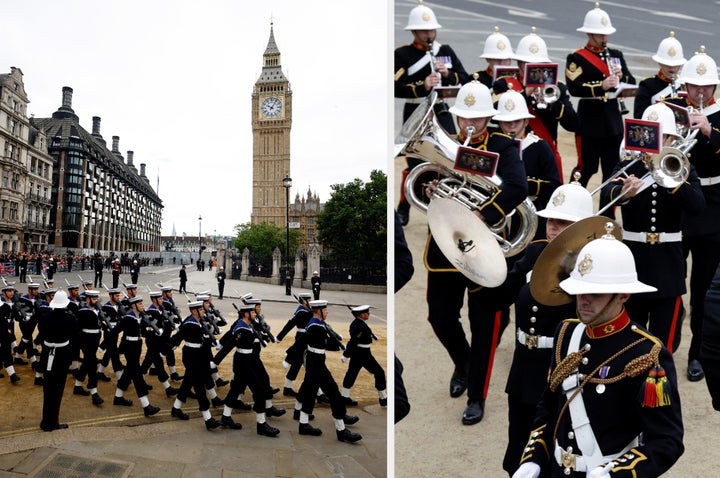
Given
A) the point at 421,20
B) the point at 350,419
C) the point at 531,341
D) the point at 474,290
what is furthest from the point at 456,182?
the point at 350,419

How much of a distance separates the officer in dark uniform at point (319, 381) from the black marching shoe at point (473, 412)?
4.87ft

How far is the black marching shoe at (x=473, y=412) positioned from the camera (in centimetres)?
390

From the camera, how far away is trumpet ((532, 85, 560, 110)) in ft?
15.4

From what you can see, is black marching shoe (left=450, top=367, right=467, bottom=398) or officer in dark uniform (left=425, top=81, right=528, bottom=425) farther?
black marching shoe (left=450, top=367, right=467, bottom=398)

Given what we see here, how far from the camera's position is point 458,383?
4184 mm

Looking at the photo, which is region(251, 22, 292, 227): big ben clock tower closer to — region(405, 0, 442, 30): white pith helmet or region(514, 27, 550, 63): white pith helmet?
region(405, 0, 442, 30): white pith helmet

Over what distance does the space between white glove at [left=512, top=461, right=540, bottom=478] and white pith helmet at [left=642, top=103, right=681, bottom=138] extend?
2417 millimetres

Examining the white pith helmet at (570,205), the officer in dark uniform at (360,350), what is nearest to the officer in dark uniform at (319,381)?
the officer in dark uniform at (360,350)

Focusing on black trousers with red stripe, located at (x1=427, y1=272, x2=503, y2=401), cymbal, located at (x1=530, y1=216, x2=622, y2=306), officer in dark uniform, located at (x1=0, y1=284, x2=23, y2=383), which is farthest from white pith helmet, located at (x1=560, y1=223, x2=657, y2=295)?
officer in dark uniform, located at (x1=0, y1=284, x2=23, y2=383)

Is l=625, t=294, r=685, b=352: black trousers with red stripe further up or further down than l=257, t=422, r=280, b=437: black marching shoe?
further up

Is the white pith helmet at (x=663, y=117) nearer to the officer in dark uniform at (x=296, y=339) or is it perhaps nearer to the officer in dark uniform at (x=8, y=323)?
the officer in dark uniform at (x=296, y=339)

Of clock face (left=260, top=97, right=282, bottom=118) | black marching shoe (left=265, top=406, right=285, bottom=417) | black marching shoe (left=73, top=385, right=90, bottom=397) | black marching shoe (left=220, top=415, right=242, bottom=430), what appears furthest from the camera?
clock face (left=260, top=97, right=282, bottom=118)

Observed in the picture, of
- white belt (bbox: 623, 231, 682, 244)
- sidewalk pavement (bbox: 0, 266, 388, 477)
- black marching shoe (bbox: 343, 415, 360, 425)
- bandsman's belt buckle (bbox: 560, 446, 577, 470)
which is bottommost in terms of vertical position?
sidewalk pavement (bbox: 0, 266, 388, 477)

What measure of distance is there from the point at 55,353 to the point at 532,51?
15.3ft
